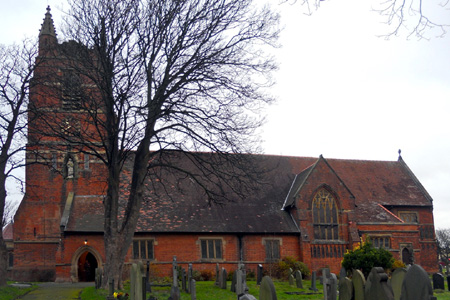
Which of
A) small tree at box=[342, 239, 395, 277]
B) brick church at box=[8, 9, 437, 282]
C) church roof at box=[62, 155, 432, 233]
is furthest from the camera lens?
church roof at box=[62, 155, 432, 233]

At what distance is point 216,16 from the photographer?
20.0m

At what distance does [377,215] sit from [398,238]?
6.65 ft

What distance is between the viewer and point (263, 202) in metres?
35.2

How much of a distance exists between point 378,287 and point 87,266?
27.5 m

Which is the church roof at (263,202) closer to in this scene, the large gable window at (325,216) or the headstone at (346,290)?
the large gable window at (325,216)

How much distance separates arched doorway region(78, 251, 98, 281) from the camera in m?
32.6

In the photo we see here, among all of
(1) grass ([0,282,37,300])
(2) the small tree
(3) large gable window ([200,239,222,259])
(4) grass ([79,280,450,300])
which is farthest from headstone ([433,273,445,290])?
(1) grass ([0,282,37,300])

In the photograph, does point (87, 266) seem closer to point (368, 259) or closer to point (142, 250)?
point (142, 250)

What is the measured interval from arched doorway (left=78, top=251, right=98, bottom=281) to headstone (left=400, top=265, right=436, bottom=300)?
26647 mm

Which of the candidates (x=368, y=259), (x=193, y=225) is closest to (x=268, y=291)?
(x=368, y=259)

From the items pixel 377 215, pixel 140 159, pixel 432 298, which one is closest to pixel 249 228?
pixel 377 215

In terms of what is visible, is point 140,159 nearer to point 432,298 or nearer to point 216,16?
point 216,16

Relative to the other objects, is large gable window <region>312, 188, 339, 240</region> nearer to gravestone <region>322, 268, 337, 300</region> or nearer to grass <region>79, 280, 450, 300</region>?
grass <region>79, 280, 450, 300</region>

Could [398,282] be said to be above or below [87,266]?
above
